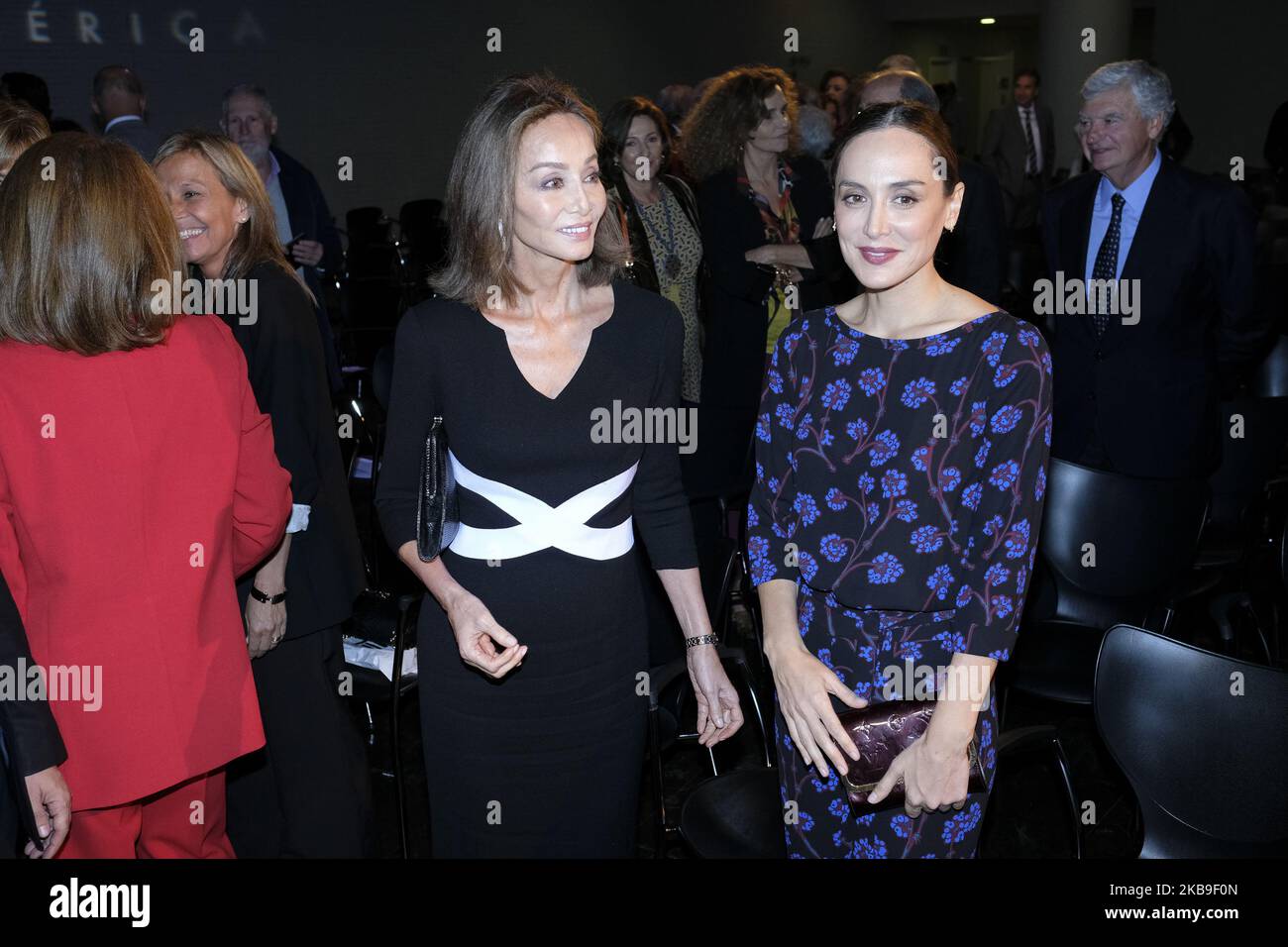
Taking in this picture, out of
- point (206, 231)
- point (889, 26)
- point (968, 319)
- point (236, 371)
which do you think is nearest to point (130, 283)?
point (236, 371)

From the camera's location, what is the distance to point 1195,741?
2260 mm

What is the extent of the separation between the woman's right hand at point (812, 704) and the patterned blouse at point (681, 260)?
2.67 metres

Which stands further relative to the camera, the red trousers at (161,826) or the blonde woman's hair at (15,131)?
the blonde woman's hair at (15,131)

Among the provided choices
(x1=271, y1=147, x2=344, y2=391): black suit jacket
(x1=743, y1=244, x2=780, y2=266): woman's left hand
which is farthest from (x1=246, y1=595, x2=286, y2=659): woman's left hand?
(x1=271, y1=147, x2=344, y2=391): black suit jacket

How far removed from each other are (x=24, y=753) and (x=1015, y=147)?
40.8ft

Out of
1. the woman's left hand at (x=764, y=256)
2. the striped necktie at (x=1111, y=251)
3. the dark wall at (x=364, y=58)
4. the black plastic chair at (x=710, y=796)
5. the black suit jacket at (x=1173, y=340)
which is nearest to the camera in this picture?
the black plastic chair at (x=710, y=796)

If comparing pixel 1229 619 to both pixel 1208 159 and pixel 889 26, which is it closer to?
pixel 1208 159

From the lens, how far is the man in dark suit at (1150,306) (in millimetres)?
3611

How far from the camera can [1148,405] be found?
3.69 metres

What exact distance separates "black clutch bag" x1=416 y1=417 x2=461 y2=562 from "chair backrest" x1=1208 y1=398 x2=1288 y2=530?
301 cm

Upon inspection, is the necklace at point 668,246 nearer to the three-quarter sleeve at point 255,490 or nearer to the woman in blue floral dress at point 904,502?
the three-quarter sleeve at point 255,490

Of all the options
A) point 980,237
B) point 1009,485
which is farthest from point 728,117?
point 1009,485

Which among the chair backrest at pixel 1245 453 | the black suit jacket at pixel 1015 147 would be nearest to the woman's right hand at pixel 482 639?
the chair backrest at pixel 1245 453

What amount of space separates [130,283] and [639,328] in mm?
867
